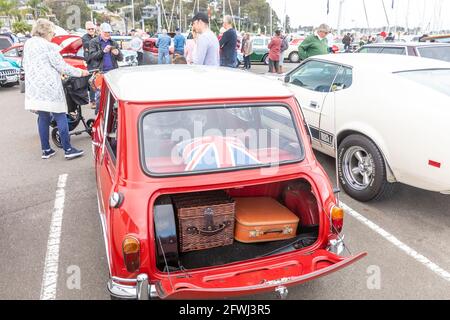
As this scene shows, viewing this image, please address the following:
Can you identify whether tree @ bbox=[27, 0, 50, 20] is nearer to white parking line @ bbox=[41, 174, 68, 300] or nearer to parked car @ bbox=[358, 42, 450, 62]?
parked car @ bbox=[358, 42, 450, 62]

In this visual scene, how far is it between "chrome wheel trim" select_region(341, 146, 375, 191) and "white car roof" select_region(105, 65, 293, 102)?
1.67 m

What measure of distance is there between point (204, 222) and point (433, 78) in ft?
9.76

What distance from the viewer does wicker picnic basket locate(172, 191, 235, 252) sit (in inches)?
103

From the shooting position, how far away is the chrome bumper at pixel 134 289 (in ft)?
7.20

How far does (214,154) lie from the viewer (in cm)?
262

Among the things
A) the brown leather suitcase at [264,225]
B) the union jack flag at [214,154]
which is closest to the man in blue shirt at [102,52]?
the union jack flag at [214,154]

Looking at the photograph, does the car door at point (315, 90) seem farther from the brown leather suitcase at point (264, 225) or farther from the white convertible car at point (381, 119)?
the brown leather suitcase at point (264, 225)

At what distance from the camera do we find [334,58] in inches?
193

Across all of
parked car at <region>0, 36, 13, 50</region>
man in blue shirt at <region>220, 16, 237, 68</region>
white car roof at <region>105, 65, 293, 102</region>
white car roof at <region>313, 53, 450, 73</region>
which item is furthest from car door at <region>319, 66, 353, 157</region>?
parked car at <region>0, 36, 13, 50</region>

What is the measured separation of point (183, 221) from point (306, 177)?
0.90 meters

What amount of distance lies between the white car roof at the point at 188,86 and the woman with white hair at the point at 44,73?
7.29ft

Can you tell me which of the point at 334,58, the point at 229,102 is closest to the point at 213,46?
the point at 334,58

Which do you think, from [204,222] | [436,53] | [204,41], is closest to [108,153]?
[204,222]
